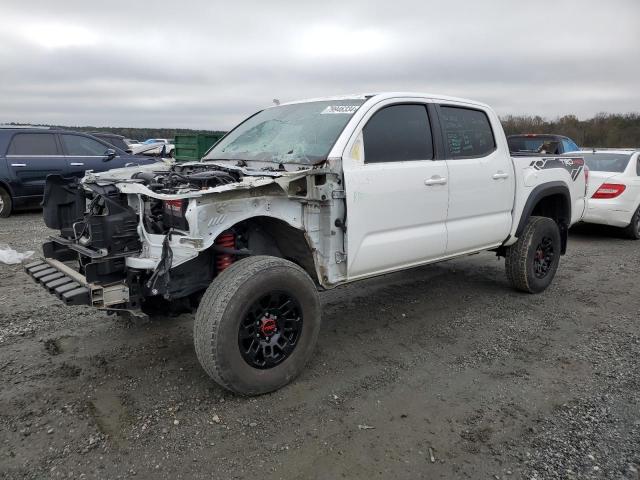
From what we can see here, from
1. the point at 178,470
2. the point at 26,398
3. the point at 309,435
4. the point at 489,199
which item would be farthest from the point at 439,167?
the point at 26,398

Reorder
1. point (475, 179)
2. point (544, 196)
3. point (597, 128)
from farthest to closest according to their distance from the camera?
point (597, 128) < point (544, 196) < point (475, 179)

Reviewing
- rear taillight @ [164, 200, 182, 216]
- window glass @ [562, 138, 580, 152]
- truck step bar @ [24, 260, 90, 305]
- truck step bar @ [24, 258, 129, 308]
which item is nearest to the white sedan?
window glass @ [562, 138, 580, 152]

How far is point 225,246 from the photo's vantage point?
11.4 feet

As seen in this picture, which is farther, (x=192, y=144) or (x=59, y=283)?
(x=192, y=144)

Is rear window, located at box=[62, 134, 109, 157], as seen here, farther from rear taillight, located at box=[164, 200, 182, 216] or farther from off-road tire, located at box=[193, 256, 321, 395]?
off-road tire, located at box=[193, 256, 321, 395]

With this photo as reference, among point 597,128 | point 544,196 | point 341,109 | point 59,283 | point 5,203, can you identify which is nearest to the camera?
Answer: point 59,283

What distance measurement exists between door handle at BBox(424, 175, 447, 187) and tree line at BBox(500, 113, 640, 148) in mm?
30780

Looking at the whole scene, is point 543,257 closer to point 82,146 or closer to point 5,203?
point 82,146

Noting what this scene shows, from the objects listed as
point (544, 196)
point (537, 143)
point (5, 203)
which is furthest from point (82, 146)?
point (537, 143)

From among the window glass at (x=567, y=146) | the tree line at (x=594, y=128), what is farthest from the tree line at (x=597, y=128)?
the window glass at (x=567, y=146)

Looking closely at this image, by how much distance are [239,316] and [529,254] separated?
3.49 meters

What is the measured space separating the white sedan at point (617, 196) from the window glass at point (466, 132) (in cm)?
468

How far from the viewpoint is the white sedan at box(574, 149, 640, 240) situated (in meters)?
8.61

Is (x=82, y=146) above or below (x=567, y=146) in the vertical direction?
above
